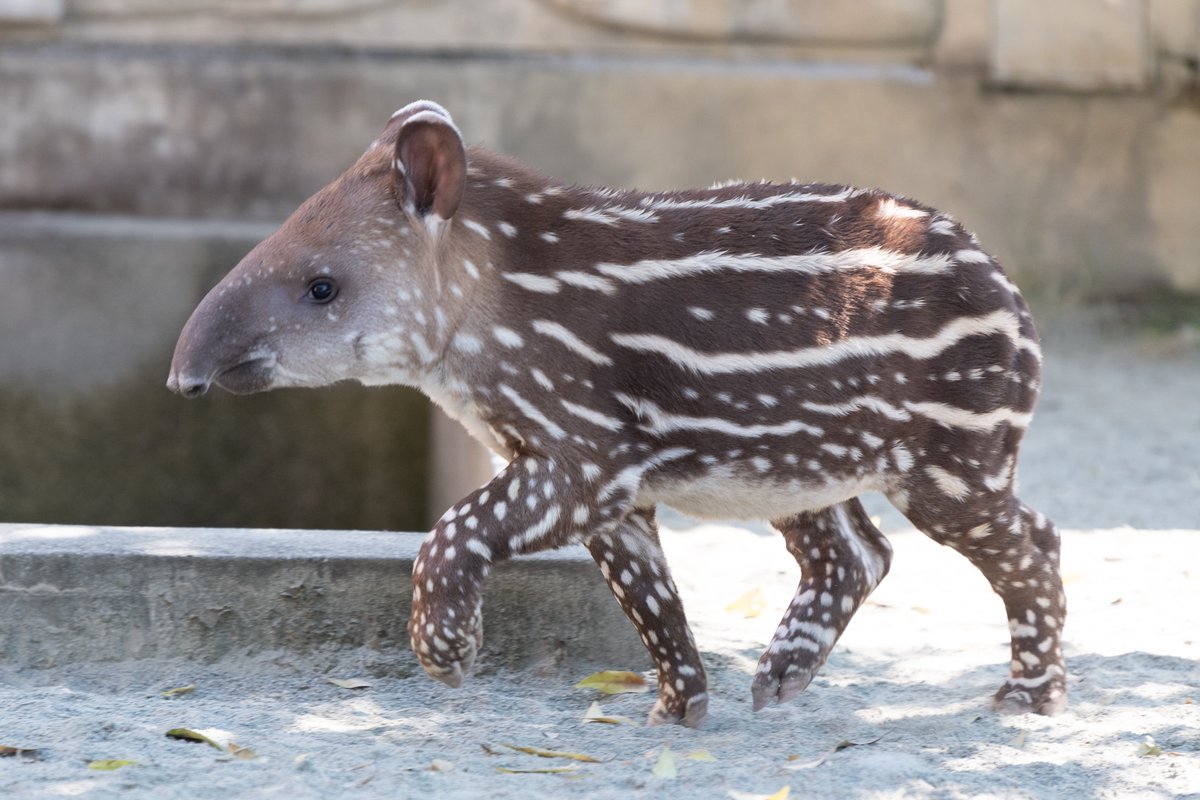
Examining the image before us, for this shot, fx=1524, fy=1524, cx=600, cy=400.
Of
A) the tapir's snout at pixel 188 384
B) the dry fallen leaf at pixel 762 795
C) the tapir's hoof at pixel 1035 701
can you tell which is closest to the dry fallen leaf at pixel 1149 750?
the tapir's hoof at pixel 1035 701

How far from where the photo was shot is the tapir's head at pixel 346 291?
11.4 feet

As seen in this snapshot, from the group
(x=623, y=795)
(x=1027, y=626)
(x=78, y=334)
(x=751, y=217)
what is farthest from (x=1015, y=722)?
(x=78, y=334)

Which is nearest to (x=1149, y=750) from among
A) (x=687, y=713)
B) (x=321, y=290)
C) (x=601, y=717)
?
(x=687, y=713)

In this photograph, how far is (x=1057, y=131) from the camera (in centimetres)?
916

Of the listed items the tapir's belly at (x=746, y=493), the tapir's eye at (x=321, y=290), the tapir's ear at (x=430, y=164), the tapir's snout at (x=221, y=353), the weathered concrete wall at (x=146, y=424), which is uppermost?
the tapir's ear at (x=430, y=164)

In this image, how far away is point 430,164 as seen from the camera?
11.5ft

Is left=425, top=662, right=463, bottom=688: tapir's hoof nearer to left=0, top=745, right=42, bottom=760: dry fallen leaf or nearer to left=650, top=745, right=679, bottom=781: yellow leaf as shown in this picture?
left=650, top=745, right=679, bottom=781: yellow leaf

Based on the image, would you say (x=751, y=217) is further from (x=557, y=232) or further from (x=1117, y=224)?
(x=1117, y=224)

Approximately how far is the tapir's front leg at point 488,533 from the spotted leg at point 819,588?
724 millimetres

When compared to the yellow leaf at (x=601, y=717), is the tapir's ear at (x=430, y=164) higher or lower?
higher

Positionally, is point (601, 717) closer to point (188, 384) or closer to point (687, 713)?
point (687, 713)

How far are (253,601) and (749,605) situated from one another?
61.7 inches

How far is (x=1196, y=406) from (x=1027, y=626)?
13.8 feet

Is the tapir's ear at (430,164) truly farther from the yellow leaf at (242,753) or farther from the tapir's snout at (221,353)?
the yellow leaf at (242,753)
